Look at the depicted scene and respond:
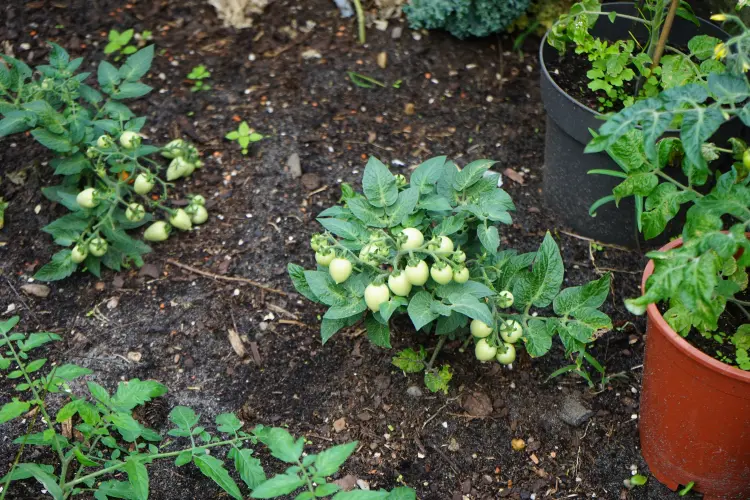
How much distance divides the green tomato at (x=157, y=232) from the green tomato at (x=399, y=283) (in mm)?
1121

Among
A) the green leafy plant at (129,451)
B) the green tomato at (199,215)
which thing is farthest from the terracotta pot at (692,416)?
the green tomato at (199,215)

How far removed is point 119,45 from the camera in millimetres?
3246

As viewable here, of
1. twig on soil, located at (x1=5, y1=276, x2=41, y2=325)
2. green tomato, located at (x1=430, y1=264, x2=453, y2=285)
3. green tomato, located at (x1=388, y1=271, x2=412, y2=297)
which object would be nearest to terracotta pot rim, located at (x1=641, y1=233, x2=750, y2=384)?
green tomato, located at (x1=430, y1=264, x2=453, y2=285)

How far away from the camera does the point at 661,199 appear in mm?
1785

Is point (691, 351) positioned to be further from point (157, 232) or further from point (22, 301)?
point (22, 301)

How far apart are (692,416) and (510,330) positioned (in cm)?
51

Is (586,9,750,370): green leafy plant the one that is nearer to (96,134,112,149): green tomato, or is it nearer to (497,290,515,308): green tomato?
(497,290,515,308): green tomato

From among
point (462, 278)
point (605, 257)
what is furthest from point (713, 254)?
point (605, 257)

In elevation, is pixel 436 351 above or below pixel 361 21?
below

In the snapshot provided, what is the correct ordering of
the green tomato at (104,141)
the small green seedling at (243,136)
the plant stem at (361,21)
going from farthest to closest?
the plant stem at (361,21) < the small green seedling at (243,136) < the green tomato at (104,141)

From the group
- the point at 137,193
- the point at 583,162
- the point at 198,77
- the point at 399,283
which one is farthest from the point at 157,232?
the point at 583,162

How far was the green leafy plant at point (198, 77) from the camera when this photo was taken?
10.5 feet

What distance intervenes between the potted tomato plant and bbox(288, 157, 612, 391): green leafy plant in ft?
0.77

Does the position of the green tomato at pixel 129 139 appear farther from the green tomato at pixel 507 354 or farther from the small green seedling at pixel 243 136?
the green tomato at pixel 507 354
